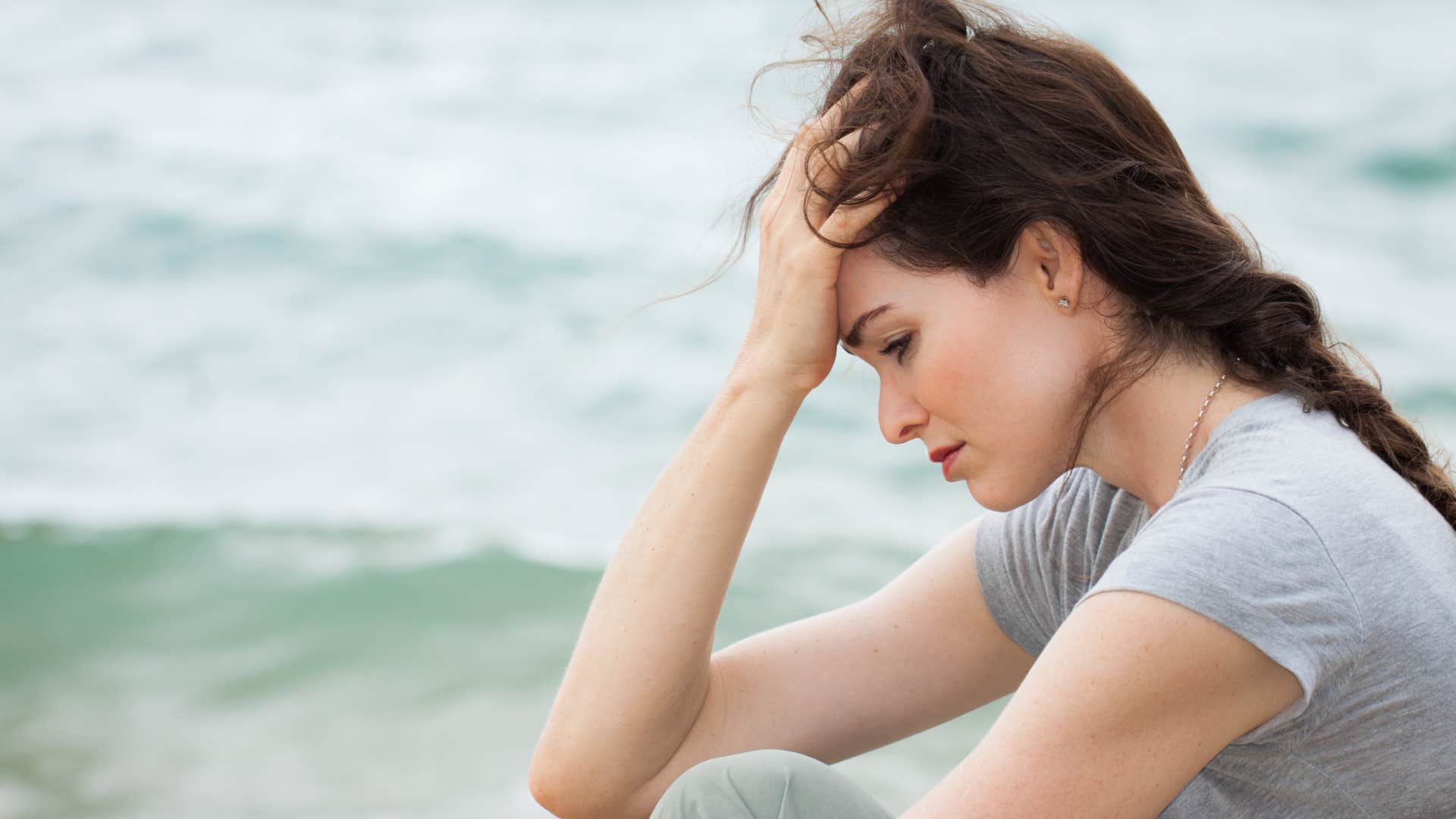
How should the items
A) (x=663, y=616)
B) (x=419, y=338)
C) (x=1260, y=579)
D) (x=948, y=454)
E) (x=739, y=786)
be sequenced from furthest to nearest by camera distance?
(x=419, y=338), (x=663, y=616), (x=948, y=454), (x=739, y=786), (x=1260, y=579)

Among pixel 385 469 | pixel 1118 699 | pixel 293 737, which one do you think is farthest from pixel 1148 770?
pixel 385 469

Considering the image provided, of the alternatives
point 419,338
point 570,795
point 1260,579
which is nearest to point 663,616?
point 570,795

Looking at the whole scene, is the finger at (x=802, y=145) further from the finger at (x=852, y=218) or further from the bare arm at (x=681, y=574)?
the finger at (x=852, y=218)

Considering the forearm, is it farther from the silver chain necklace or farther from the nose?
the silver chain necklace

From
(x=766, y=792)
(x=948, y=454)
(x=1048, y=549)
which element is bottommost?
(x=766, y=792)

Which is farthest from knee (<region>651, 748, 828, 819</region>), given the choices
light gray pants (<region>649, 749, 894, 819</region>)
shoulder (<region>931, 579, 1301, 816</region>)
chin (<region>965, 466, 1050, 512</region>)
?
chin (<region>965, 466, 1050, 512</region>)

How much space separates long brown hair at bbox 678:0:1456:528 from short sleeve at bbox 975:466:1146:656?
21 cm

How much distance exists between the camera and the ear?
5.25 feet

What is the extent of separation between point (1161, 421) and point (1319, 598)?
1.21 feet

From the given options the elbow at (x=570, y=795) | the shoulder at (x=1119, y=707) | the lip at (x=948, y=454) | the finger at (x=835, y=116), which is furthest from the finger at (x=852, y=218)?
the elbow at (x=570, y=795)

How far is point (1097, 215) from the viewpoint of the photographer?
159cm

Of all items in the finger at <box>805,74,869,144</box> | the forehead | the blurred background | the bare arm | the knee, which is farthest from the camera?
the blurred background

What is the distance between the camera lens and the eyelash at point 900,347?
167 cm

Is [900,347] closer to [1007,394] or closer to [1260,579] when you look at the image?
[1007,394]
